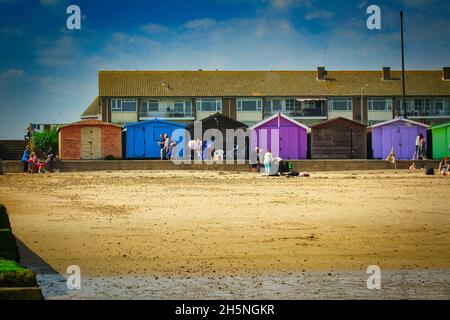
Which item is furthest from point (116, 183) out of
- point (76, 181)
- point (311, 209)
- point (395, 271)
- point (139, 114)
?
point (139, 114)

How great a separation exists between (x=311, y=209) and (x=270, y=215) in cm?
180

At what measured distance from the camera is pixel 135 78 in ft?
245

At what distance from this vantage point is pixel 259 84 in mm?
74938

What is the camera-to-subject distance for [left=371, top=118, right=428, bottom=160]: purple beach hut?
4903 cm

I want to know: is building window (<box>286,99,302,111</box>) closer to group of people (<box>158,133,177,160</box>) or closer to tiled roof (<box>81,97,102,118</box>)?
tiled roof (<box>81,97,102,118</box>)

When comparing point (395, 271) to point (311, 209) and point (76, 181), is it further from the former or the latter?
point (76, 181)

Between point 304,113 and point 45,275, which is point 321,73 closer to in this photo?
point 304,113

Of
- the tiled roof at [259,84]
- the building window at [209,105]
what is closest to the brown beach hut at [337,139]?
the tiled roof at [259,84]

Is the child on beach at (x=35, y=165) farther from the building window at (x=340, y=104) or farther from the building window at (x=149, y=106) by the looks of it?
the building window at (x=340, y=104)

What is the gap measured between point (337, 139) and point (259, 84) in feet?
90.7

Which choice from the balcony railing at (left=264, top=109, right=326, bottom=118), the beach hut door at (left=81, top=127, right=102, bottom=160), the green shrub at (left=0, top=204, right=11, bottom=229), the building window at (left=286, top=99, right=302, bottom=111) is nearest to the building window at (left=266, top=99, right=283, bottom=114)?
the balcony railing at (left=264, top=109, right=326, bottom=118)

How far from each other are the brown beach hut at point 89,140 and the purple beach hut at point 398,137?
20.0m

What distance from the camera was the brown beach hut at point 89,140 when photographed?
4925cm

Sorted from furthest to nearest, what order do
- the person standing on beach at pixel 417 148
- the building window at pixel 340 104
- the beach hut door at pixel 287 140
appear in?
the building window at pixel 340 104, the beach hut door at pixel 287 140, the person standing on beach at pixel 417 148
